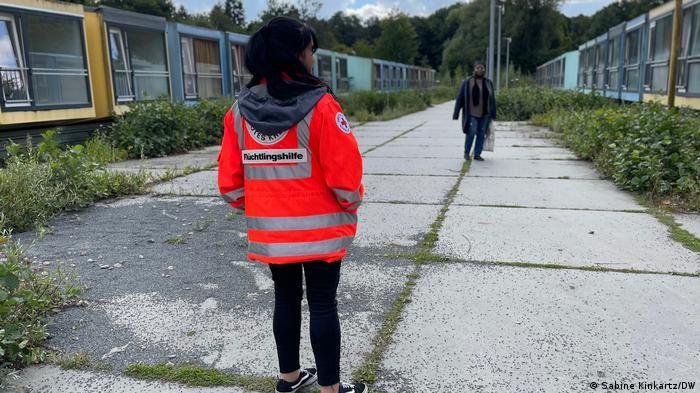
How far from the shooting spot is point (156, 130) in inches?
438

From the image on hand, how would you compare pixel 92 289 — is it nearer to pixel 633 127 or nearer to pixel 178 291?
pixel 178 291

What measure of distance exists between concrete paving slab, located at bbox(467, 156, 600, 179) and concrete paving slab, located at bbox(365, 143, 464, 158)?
116cm

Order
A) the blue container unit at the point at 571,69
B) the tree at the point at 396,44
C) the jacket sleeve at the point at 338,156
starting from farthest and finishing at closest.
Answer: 1. the tree at the point at 396,44
2. the blue container unit at the point at 571,69
3. the jacket sleeve at the point at 338,156

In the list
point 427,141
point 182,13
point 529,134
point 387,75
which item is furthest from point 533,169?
point 182,13

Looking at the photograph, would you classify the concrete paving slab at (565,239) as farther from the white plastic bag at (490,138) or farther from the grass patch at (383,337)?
the white plastic bag at (490,138)

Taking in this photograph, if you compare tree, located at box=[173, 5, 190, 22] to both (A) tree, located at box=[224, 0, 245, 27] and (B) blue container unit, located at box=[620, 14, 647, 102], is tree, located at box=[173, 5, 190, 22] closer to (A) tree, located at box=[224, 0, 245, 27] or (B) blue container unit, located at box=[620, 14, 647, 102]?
(A) tree, located at box=[224, 0, 245, 27]

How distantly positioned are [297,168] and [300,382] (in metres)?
1.04

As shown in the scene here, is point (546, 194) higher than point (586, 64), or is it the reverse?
point (586, 64)

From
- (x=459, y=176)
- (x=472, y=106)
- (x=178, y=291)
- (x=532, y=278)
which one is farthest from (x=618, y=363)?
(x=472, y=106)

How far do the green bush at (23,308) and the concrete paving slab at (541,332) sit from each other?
70.2 inches

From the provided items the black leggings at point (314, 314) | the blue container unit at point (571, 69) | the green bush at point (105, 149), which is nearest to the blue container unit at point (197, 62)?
the green bush at point (105, 149)

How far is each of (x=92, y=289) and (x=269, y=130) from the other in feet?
7.64

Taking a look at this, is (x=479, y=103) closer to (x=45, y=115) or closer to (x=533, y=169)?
(x=533, y=169)

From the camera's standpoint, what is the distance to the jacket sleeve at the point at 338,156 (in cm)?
214
